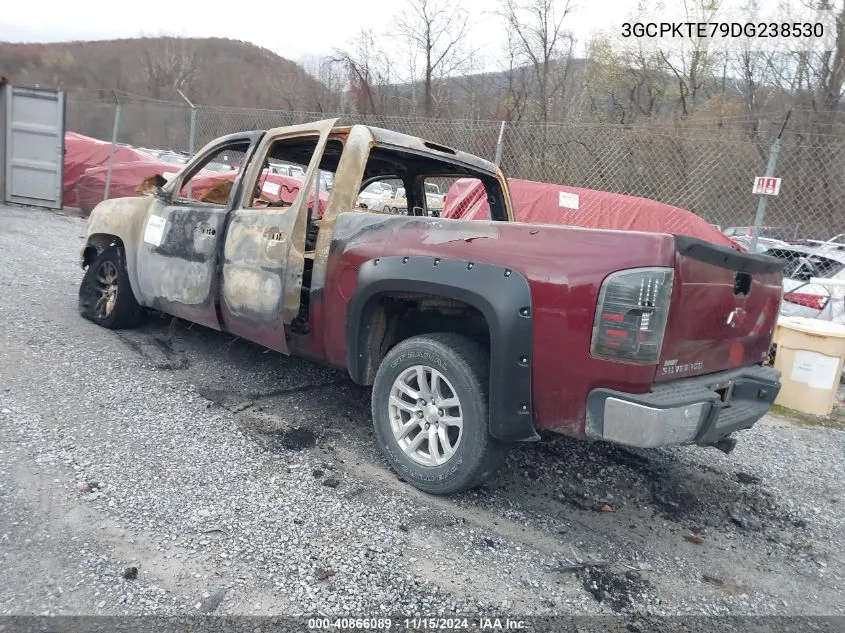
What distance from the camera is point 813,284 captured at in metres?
7.05

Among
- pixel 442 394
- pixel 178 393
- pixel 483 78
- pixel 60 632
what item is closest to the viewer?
pixel 60 632

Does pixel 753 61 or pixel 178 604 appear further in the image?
pixel 753 61

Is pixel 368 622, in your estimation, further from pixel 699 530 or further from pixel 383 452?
pixel 699 530

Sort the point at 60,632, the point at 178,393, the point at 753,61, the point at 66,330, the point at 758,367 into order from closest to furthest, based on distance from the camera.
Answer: the point at 60,632 < the point at 758,367 < the point at 178,393 < the point at 66,330 < the point at 753,61

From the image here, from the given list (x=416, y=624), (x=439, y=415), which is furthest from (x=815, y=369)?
(x=416, y=624)

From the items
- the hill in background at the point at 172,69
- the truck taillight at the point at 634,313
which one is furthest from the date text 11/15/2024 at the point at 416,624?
the hill in background at the point at 172,69

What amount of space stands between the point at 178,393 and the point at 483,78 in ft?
87.4

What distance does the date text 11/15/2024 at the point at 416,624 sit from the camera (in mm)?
2285

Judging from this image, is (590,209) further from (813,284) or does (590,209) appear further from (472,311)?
(472,311)

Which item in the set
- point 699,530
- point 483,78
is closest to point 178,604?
point 699,530

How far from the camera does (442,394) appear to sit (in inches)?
127

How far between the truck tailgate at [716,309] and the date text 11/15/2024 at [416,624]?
1.20 metres

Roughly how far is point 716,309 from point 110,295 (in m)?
4.95

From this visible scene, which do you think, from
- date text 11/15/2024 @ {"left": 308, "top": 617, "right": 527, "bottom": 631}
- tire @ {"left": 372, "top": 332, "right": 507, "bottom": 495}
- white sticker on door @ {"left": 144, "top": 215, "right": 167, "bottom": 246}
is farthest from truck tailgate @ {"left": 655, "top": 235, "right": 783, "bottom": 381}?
white sticker on door @ {"left": 144, "top": 215, "right": 167, "bottom": 246}
